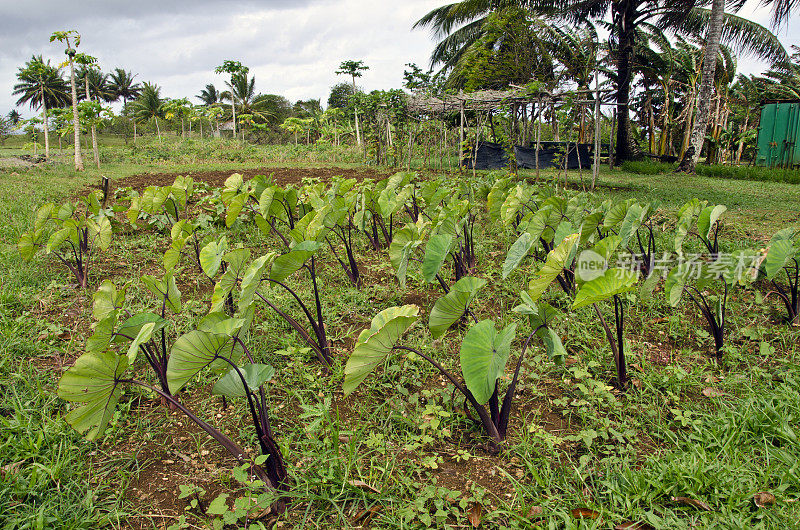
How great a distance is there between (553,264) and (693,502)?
0.80 m

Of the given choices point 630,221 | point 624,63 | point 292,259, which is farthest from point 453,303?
point 624,63

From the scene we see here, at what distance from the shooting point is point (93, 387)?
3.98ft

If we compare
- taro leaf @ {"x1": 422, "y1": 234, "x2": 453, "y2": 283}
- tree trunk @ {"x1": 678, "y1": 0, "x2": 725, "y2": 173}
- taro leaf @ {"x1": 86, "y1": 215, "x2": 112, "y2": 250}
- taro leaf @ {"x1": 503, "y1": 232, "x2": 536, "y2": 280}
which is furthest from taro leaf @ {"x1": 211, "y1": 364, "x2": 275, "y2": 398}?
tree trunk @ {"x1": 678, "y1": 0, "x2": 725, "y2": 173}

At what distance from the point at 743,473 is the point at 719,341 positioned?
82cm

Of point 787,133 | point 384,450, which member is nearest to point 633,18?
point 787,133

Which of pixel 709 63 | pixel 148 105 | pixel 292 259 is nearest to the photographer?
pixel 292 259

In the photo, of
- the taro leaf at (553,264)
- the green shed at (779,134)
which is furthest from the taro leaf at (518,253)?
the green shed at (779,134)

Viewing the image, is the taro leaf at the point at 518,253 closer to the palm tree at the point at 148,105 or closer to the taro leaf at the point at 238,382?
the taro leaf at the point at 238,382

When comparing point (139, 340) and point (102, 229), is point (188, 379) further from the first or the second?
point (102, 229)

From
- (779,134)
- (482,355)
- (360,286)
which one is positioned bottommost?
(360,286)

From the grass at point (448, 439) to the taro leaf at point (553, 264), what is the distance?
493mm

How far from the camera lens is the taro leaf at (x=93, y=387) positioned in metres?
1.17

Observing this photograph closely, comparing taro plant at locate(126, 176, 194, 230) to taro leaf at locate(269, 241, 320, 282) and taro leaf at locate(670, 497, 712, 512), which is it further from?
taro leaf at locate(670, 497, 712, 512)

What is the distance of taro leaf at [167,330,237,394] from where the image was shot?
45.3 inches
